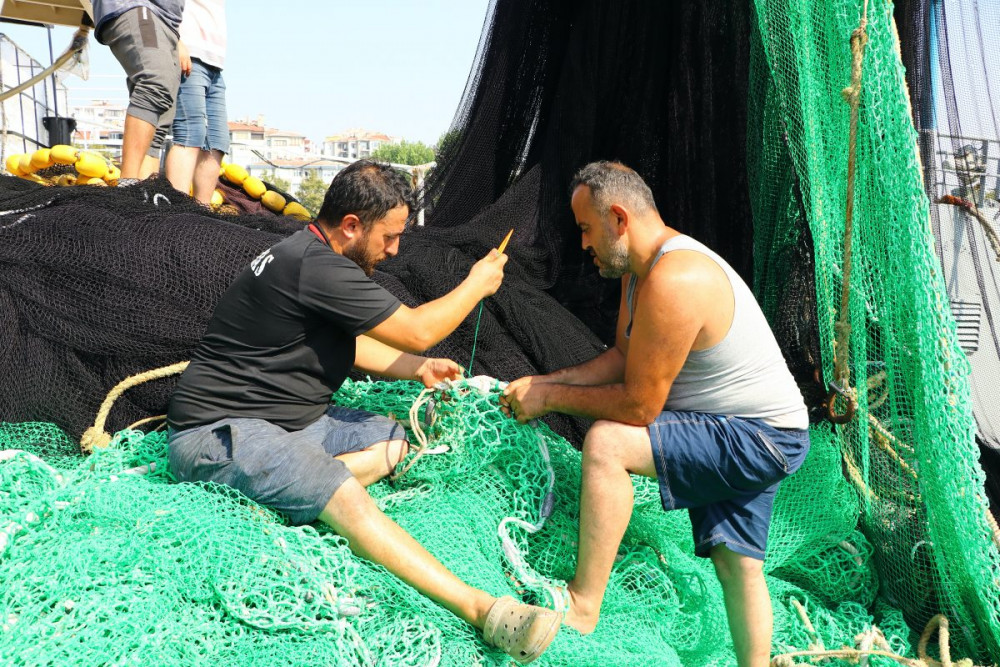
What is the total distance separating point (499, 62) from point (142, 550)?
144 inches

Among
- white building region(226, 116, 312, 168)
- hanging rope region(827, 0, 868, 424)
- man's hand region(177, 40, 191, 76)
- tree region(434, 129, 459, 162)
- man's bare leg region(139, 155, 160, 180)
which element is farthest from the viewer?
white building region(226, 116, 312, 168)

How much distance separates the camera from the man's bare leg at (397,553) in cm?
267

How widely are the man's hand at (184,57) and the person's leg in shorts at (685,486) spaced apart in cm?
342

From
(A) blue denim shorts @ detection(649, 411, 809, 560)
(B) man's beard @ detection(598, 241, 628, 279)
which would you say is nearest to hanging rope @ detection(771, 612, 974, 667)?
(A) blue denim shorts @ detection(649, 411, 809, 560)

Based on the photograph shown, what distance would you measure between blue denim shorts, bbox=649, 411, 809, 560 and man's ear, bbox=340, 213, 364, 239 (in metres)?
1.21

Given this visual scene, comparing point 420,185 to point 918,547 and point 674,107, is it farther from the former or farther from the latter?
point 918,547

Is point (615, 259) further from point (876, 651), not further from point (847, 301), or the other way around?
point (876, 651)

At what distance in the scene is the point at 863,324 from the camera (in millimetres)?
3480

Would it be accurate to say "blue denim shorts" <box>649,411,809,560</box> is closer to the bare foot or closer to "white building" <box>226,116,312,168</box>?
the bare foot

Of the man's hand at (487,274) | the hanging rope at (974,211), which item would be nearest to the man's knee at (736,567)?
the man's hand at (487,274)

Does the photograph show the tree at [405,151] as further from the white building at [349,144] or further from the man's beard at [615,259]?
the man's beard at [615,259]

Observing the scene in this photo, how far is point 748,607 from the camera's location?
9.30 feet

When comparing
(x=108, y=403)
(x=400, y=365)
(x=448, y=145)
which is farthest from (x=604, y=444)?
(x=448, y=145)

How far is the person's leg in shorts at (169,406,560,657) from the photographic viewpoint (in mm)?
2672
